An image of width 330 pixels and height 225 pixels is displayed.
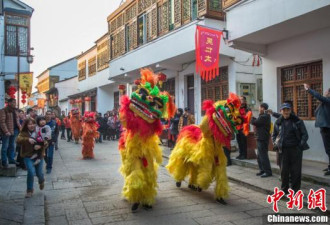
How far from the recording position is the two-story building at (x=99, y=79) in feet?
80.5

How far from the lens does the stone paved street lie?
15.3 feet

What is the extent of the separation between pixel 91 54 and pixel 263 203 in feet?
82.2

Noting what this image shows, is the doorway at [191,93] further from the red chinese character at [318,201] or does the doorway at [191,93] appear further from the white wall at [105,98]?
A: the white wall at [105,98]

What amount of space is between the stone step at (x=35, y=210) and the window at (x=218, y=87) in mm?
8552

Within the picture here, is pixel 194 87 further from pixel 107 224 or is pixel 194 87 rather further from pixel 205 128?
pixel 107 224

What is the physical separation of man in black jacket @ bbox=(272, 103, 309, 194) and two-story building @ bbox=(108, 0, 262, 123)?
581 cm

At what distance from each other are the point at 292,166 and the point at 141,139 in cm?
273

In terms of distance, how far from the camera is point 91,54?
28062 mm

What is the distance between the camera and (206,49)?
33.4ft

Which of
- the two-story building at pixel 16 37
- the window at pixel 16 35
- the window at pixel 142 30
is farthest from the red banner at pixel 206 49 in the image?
the window at pixel 16 35

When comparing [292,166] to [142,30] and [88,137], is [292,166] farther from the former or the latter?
[142,30]

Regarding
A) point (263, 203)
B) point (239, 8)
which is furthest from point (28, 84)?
point (263, 203)

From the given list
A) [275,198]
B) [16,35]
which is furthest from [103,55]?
[275,198]

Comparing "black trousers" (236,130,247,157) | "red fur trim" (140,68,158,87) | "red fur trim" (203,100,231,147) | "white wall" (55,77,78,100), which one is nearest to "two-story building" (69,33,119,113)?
"white wall" (55,77,78,100)
